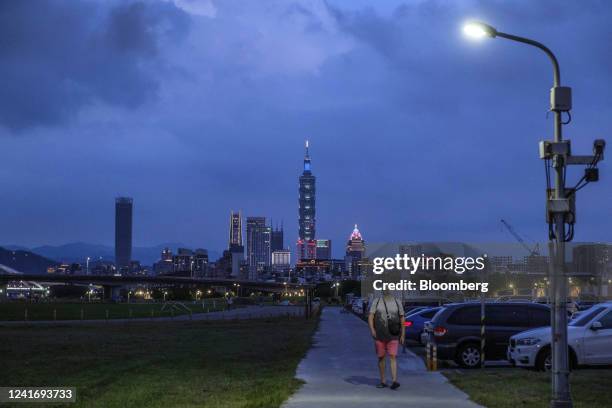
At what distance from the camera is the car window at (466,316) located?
856 inches

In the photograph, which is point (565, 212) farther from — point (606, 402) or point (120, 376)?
point (120, 376)

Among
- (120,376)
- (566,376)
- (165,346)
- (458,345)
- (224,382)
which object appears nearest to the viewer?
(566,376)

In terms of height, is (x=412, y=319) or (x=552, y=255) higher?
(x=552, y=255)

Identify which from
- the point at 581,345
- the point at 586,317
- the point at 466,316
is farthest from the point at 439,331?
the point at 581,345

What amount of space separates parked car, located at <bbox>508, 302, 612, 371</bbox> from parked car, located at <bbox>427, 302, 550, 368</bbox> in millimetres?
2529

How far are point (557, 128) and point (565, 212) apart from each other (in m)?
1.30

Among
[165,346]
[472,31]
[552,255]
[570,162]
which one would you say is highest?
[472,31]

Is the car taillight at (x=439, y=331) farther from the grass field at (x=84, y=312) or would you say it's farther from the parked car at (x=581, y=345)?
the grass field at (x=84, y=312)

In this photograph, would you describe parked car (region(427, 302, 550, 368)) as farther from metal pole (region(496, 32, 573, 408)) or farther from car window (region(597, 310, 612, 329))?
metal pole (region(496, 32, 573, 408))

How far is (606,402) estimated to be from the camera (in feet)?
44.8

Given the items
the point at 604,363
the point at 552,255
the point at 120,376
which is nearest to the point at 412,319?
the point at 604,363

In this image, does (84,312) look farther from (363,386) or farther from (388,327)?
(388,327)

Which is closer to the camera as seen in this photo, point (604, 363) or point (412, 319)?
point (604, 363)

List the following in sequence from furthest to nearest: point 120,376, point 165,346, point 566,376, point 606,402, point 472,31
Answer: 1. point 165,346
2. point 120,376
3. point 606,402
4. point 472,31
5. point 566,376
